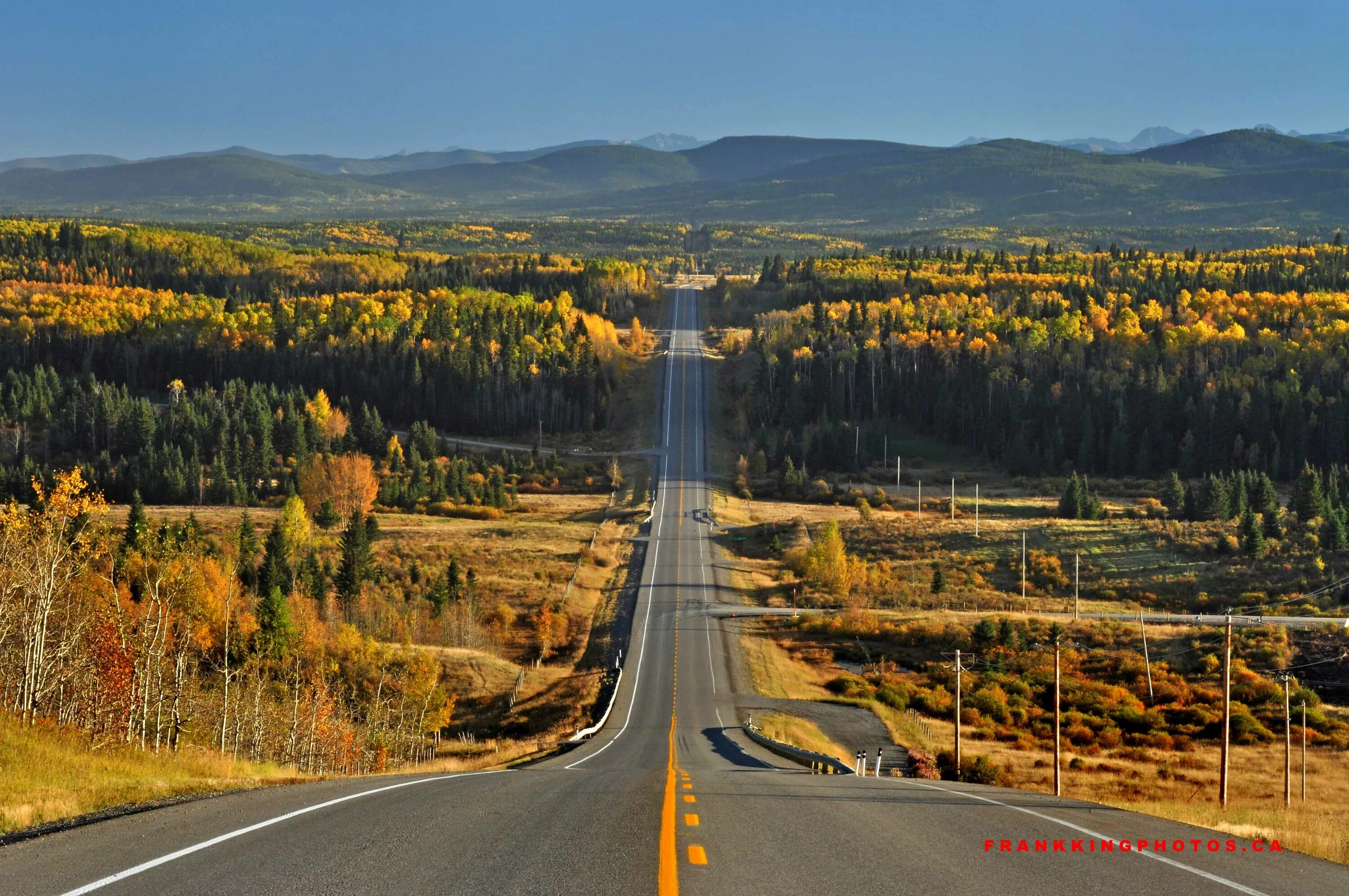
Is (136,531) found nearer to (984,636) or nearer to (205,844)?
(984,636)

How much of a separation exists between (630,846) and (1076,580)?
86.5m

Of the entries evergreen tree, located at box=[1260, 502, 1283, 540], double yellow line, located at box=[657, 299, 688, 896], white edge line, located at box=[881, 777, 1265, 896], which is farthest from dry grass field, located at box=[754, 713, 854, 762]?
evergreen tree, located at box=[1260, 502, 1283, 540]

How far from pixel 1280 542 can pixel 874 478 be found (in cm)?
5754

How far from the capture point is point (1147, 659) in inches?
2776

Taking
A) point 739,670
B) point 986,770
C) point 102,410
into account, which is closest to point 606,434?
point 102,410

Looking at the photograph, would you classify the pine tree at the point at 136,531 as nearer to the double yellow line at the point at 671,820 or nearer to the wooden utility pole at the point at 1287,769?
the double yellow line at the point at 671,820

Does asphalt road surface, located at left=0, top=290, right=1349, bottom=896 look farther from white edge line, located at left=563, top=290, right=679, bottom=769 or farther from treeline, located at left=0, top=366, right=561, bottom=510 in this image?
treeline, located at left=0, top=366, right=561, bottom=510

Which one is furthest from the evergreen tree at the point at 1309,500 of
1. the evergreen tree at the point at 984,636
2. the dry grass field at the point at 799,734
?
the dry grass field at the point at 799,734

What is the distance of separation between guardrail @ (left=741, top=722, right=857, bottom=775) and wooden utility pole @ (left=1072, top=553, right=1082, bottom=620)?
42.4m

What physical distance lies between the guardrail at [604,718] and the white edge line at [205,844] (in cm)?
3337

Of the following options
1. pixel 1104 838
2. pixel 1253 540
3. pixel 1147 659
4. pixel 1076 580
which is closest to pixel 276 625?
pixel 1147 659

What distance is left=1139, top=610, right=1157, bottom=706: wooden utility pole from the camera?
69.1m

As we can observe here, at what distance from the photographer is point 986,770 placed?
42.9 metres

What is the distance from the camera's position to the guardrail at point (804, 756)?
35000 mm
